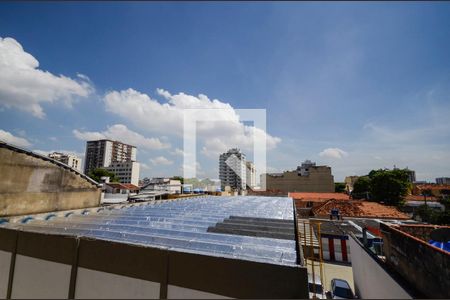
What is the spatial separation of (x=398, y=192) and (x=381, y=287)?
37.6 m

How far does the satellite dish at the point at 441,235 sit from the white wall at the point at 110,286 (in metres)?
6.98

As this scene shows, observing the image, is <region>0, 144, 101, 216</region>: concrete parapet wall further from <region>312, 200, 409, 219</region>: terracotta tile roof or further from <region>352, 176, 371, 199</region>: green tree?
<region>352, 176, 371, 199</region>: green tree

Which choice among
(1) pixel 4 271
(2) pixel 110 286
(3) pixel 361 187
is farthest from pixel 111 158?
(2) pixel 110 286

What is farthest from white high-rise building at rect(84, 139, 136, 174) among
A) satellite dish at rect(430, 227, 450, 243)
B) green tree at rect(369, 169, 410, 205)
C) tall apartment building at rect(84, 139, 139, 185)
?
satellite dish at rect(430, 227, 450, 243)

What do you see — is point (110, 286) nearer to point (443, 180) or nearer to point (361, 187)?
point (361, 187)

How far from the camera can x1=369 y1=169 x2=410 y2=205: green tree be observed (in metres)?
33.8

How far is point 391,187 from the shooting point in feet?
112

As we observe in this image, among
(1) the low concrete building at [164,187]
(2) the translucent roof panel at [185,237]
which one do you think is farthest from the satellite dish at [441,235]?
(1) the low concrete building at [164,187]

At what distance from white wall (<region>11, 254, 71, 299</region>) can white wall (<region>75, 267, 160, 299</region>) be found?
0.41 metres

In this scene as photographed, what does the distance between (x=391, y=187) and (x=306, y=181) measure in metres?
25.2

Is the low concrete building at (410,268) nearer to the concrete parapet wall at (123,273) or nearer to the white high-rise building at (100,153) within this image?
the concrete parapet wall at (123,273)

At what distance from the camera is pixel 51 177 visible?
9.28m

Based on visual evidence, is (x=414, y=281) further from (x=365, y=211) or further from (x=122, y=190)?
(x=122, y=190)

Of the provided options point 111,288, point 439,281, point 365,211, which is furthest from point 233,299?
point 365,211
